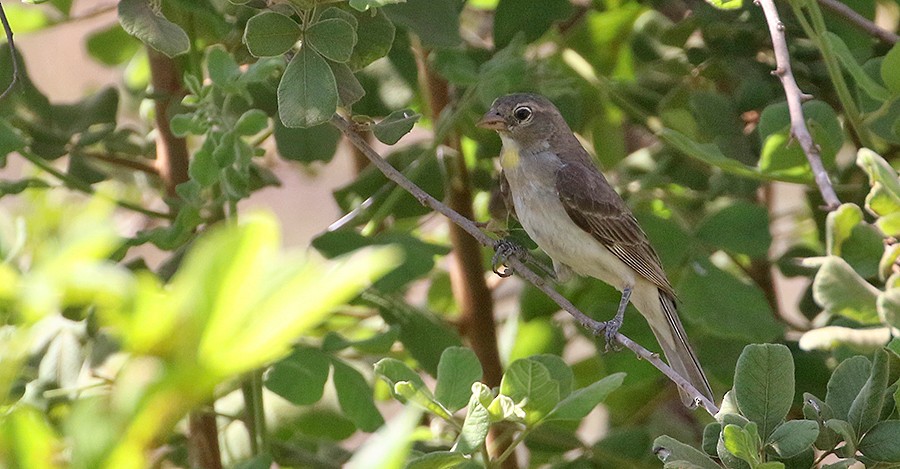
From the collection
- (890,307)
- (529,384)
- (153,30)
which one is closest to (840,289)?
(890,307)

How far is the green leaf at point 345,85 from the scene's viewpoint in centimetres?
121

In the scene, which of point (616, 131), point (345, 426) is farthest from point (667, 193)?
point (345, 426)

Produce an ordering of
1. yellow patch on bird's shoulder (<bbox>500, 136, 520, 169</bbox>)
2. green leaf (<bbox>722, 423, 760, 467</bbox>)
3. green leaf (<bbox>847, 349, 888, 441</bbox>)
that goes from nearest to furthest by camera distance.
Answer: green leaf (<bbox>722, 423, 760, 467</bbox>) → green leaf (<bbox>847, 349, 888, 441</bbox>) → yellow patch on bird's shoulder (<bbox>500, 136, 520, 169</bbox>)

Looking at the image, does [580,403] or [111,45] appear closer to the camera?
[580,403]

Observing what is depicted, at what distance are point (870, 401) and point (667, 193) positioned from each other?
101cm

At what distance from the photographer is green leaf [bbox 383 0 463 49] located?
137 centimetres

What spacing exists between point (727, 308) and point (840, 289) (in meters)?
0.48

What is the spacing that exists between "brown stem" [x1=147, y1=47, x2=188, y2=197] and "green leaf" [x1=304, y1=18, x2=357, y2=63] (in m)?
0.64

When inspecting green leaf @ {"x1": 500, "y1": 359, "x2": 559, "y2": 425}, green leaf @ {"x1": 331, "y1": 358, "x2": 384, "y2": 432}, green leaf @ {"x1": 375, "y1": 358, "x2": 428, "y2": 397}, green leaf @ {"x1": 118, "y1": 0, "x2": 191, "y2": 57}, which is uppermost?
green leaf @ {"x1": 118, "y1": 0, "x2": 191, "y2": 57}

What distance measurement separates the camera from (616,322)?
1675 millimetres

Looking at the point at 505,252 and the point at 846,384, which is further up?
the point at 846,384

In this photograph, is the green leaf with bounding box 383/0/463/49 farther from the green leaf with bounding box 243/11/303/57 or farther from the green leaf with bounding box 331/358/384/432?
the green leaf with bounding box 331/358/384/432

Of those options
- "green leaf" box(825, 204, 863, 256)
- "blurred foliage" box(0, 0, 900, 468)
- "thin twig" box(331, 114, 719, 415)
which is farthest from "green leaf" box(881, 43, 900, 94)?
"thin twig" box(331, 114, 719, 415)

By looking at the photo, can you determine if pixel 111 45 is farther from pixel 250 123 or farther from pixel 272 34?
pixel 272 34
